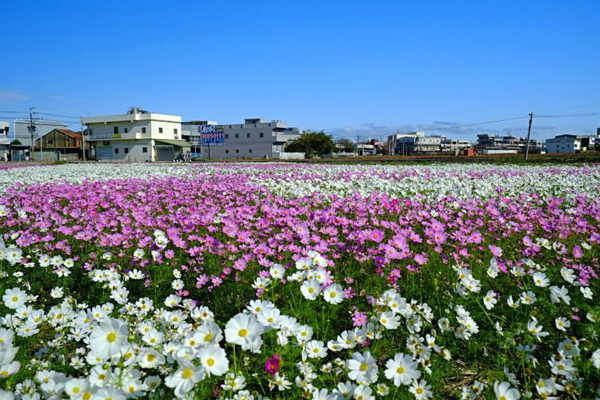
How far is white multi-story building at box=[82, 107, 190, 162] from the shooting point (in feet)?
188

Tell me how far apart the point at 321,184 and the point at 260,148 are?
73758mm

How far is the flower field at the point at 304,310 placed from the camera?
149 cm

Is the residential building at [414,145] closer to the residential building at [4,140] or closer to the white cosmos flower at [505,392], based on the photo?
the residential building at [4,140]

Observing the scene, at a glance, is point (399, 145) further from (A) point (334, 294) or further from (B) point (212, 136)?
(A) point (334, 294)

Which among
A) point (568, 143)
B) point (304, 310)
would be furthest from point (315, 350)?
point (568, 143)

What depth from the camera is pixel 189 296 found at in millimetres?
2990

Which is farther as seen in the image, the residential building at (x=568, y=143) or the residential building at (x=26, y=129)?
the residential building at (x=568, y=143)

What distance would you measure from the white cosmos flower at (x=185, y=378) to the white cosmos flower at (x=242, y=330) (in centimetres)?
16

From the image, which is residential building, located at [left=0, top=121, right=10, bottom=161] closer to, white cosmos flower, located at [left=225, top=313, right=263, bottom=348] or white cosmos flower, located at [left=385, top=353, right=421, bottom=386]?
white cosmos flower, located at [left=225, top=313, right=263, bottom=348]

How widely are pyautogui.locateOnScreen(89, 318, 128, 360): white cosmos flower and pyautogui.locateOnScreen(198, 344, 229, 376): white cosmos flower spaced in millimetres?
285

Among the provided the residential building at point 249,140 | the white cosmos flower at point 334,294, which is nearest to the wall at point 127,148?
the residential building at point 249,140

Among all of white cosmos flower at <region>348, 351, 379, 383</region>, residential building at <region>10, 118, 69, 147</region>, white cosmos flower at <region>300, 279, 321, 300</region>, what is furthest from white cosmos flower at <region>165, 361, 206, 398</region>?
residential building at <region>10, 118, 69, 147</region>

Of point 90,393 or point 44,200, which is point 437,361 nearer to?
point 90,393

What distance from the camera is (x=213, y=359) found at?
1272mm
